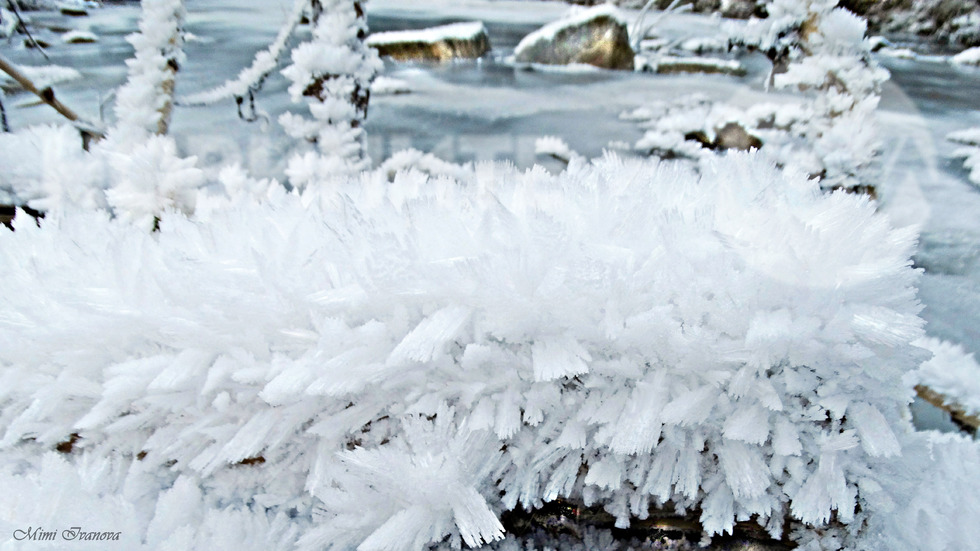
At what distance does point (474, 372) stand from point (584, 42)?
5.60 ft

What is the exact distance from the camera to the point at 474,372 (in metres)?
0.27

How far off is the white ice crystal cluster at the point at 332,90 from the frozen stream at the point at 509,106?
5.4 inches

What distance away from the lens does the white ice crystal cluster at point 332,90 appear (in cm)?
141

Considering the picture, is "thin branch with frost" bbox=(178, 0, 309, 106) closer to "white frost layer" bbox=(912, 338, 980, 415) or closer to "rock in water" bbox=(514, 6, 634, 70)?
"rock in water" bbox=(514, 6, 634, 70)

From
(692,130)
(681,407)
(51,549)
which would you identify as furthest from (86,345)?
(692,130)

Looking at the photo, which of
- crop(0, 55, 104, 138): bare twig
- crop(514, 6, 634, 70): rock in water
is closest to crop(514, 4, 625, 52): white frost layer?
crop(514, 6, 634, 70): rock in water

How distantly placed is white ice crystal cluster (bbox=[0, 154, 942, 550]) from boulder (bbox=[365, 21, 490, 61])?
5.22 feet

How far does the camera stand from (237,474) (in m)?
0.30

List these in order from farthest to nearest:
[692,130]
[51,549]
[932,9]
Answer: [692,130], [932,9], [51,549]

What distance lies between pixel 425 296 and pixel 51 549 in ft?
0.69

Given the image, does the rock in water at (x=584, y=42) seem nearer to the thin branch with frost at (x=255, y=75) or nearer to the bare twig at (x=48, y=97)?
the thin branch with frost at (x=255, y=75)

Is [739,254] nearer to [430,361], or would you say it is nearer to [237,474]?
[430,361]

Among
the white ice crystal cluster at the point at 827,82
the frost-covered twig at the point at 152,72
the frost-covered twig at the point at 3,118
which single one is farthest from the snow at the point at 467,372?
the frost-covered twig at the point at 3,118
